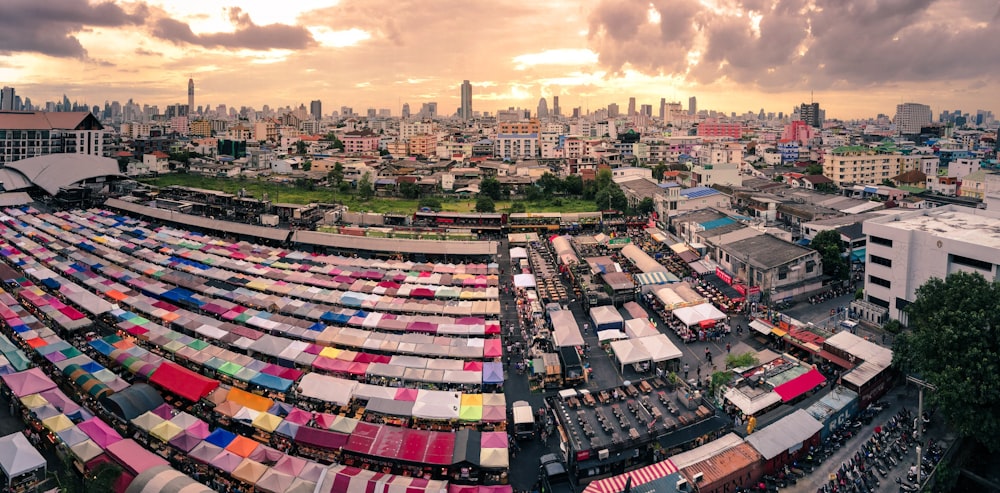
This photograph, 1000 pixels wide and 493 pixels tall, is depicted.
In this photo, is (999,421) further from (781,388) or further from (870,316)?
(870,316)

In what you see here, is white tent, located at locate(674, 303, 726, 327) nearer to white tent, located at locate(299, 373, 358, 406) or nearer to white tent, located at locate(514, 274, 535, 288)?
white tent, located at locate(514, 274, 535, 288)

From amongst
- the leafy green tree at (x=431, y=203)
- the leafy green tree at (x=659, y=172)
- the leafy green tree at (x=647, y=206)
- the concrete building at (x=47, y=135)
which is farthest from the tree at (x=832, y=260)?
the concrete building at (x=47, y=135)

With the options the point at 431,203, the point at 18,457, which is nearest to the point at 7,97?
the point at 431,203

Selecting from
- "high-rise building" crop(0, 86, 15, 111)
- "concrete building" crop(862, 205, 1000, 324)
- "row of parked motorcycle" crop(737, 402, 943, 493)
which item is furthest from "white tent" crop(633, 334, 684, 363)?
"high-rise building" crop(0, 86, 15, 111)

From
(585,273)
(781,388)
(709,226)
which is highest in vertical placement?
(709,226)

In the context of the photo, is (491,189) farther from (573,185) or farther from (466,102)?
(466,102)

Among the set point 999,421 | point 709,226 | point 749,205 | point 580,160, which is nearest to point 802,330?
point 999,421
